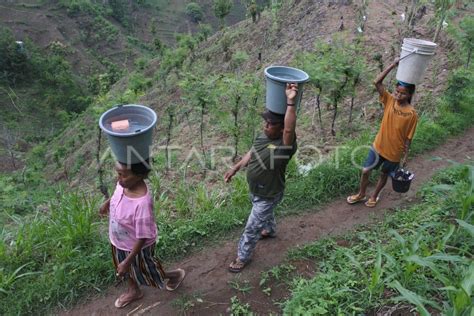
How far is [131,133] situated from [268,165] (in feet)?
3.64

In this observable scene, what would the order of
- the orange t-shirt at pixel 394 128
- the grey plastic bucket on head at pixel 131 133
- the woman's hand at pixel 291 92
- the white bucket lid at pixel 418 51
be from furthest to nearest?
the white bucket lid at pixel 418 51 < the orange t-shirt at pixel 394 128 < the woman's hand at pixel 291 92 < the grey plastic bucket on head at pixel 131 133

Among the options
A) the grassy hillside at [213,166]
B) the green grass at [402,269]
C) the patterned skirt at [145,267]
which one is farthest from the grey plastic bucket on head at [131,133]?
the green grass at [402,269]

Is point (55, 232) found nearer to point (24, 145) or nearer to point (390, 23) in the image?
point (390, 23)

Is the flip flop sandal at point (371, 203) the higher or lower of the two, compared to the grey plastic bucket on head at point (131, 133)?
lower

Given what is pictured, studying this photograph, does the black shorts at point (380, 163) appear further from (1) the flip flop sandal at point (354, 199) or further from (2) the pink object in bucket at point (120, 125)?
(2) the pink object in bucket at point (120, 125)

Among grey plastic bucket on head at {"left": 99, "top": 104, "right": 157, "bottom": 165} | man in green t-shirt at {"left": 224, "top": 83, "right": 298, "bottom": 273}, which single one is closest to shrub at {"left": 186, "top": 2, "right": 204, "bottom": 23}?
man in green t-shirt at {"left": 224, "top": 83, "right": 298, "bottom": 273}

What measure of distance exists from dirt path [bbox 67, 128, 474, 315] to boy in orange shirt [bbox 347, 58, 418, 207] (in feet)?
1.66

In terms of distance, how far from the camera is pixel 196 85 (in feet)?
18.4

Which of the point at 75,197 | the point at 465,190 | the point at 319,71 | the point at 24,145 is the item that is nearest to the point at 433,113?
the point at 319,71

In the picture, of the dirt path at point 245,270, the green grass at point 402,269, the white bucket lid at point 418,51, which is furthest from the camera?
the white bucket lid at point 418,51

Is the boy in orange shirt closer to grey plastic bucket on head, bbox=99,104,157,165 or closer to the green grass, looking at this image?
the green grass

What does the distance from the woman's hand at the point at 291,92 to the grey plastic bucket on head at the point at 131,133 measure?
94 centimetres

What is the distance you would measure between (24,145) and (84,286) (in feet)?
94.3

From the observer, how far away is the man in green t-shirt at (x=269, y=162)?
2.75 meters
